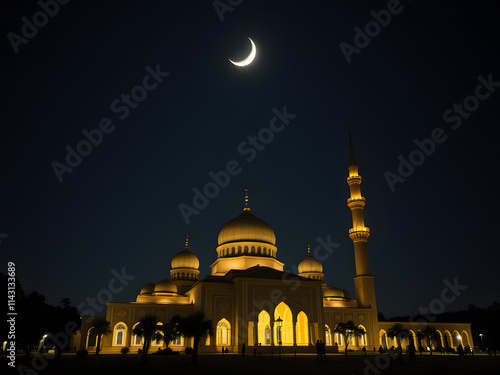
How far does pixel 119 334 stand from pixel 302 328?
59.3 feet

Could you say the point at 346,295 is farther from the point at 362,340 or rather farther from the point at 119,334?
the point at 119,334

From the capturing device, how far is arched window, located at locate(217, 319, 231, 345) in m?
36.5

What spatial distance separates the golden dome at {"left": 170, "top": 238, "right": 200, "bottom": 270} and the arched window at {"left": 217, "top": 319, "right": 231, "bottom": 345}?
1502cm

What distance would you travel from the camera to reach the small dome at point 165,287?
44.2m

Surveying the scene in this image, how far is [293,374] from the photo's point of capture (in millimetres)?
13992

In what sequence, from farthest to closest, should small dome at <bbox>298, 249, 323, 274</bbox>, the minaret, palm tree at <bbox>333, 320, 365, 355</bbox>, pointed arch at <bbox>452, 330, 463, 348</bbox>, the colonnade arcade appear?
small dome at <bbox>298, 249, 323, 274</bbox> < pointed arch at <bbox>452, 330, 463, 348</bbox> < the colonnade arcade < the minaret < palm tree at <bbox>333, 320, 365, 355</bbox>

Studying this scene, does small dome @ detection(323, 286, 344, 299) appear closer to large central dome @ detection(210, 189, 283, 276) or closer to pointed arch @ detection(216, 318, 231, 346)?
large central dome @ detection(210, 189, 283, 276)

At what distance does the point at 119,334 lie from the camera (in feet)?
127

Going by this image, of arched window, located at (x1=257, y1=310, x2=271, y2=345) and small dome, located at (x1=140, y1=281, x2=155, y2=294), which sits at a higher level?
small dome, located at (x1=140, y1=281, x2=155, y2=294)

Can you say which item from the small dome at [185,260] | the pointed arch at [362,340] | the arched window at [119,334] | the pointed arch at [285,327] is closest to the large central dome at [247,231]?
the small dome at [185,260]

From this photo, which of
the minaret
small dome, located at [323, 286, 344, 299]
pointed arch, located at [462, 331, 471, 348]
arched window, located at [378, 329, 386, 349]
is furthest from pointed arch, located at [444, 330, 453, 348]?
small dome, located at [323, 286, 344, 299]

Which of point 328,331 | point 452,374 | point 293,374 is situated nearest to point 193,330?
point 293,374

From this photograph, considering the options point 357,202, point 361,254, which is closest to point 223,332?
point 361,254

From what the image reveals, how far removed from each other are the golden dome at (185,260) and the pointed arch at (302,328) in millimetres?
17888
